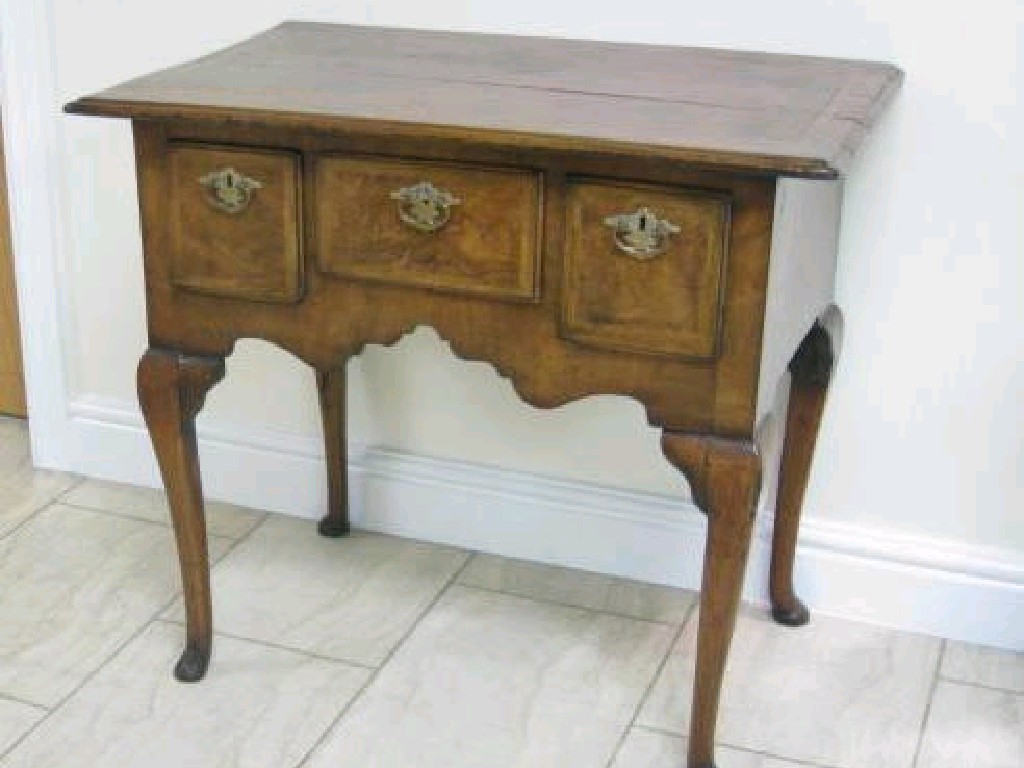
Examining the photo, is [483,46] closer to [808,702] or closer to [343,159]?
[343,159]

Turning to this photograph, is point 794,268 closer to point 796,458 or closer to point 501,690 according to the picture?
point 796,458

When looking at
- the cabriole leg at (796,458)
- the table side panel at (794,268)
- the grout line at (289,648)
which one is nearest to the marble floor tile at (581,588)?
the cabriole leg at (796,458)

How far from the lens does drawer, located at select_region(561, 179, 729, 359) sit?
59.8 inches

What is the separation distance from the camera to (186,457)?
1853mm

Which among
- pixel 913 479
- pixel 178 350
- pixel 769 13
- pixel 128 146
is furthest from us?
pixel 128 146

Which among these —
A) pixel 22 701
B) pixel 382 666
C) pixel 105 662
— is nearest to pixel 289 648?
pixel 382 666

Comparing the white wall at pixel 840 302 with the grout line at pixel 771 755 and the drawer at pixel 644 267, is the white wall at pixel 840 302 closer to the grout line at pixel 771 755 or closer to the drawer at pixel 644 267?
the grout line at pixel 771 755

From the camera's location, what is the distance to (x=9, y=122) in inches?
93.1

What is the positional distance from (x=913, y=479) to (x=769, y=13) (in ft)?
2.11

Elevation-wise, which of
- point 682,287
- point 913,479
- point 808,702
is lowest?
point 808,702

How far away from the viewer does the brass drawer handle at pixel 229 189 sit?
1.67 m

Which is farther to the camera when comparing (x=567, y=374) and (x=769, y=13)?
(x=769, y=13)

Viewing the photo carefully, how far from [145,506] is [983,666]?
1286 mm

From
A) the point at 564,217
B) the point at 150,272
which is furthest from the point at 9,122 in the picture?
the point at 564,217
